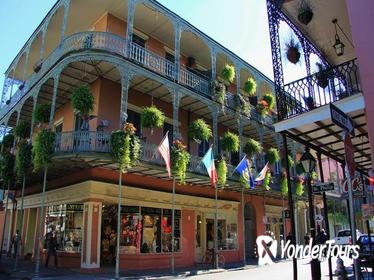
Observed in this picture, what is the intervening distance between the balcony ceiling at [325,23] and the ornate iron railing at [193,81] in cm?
921

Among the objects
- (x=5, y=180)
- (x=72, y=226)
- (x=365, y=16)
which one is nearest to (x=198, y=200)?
(x=72, y=226)

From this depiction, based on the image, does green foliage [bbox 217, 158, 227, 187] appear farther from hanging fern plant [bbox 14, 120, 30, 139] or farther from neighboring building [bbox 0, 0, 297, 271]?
hanging fern plant [bbox 14, 120, 30, 139]

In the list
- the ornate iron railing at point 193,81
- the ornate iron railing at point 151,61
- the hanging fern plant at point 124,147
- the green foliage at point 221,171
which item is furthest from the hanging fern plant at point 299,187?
the hanging fern plant at point 124,147

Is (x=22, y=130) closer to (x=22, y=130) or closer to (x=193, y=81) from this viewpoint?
(x=22, y=130)

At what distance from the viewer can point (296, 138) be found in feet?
28.2

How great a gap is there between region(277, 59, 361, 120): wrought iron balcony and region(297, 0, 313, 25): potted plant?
4.41 ft

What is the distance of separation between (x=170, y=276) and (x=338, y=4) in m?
11.8

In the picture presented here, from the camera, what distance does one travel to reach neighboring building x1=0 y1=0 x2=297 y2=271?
16000 millimetres

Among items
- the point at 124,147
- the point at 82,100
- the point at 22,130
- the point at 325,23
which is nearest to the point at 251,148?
the point at 124,147

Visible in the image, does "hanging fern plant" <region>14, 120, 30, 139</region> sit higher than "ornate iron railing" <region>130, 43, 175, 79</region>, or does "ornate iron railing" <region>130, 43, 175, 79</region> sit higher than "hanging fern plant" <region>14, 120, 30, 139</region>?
"ornate iron railing" <region>130, 43, 175, 79</region>

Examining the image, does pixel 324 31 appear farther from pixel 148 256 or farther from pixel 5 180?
pixel 5 180

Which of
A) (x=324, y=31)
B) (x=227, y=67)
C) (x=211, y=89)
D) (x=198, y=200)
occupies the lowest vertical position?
(x=198, y=200)

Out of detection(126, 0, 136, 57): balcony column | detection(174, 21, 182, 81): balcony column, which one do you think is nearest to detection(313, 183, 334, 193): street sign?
detection(126, 0, 136, 57): balcony column

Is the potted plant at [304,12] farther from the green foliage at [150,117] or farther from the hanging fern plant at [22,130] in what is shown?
Result: the hanging fern plant at [22,130]
